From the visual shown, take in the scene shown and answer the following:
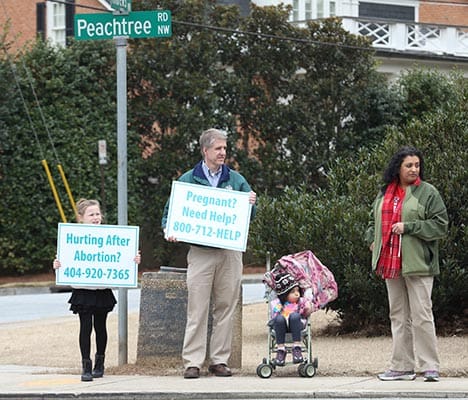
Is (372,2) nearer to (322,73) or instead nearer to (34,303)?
(322,73)

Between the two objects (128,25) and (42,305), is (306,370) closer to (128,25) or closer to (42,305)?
(128,25)

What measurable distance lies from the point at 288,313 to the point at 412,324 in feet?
3.62

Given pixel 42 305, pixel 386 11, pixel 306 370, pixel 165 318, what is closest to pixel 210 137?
pixel 165 318

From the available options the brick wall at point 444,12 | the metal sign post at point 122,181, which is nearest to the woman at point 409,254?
the metal sign post at point 122,181

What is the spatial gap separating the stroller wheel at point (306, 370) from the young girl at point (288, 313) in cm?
6

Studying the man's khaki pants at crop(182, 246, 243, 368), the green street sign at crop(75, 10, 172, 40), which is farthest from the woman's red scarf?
the green street sign at crop(75, 10, 172, 40)

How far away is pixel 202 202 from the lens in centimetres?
1102

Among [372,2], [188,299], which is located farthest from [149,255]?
[188,299]

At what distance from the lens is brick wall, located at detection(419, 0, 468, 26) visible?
4644 cm

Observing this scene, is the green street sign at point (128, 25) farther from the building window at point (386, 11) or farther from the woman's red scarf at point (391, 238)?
the building window at point (386, 11)

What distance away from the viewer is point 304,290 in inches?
435

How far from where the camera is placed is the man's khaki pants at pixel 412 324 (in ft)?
34.2

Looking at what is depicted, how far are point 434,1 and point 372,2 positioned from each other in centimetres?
449

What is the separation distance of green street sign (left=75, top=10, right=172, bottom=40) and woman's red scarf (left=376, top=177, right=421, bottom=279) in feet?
8.96
